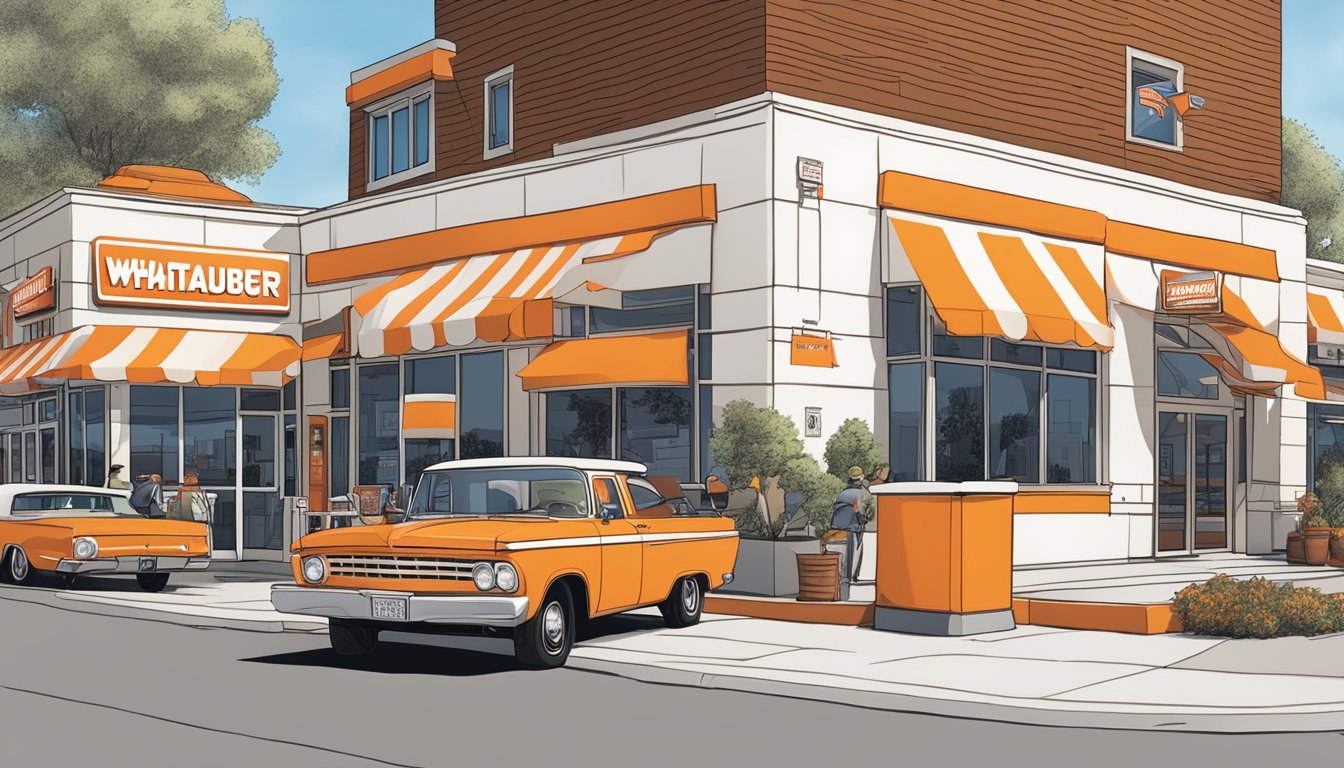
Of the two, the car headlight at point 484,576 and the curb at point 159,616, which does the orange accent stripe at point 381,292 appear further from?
the car headlight at point 484,576

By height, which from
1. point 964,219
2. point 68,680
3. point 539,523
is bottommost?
point 68,680

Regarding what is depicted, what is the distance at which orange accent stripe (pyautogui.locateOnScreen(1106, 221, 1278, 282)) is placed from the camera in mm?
24125

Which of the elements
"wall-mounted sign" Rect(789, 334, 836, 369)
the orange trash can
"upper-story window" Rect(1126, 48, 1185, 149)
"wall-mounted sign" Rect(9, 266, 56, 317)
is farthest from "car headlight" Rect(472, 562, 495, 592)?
"upper-story window" Rect(1126, 48, 1185, 149)

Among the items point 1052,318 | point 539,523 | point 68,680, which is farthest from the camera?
point 1052,318

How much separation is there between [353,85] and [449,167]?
497 centimetres

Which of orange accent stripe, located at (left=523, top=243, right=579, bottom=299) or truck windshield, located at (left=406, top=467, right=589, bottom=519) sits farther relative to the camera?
orange accent stripe, located at (left=523, top=243, right=579, bottom=299)

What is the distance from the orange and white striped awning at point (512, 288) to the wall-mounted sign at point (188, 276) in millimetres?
4311

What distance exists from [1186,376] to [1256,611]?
35.7ft

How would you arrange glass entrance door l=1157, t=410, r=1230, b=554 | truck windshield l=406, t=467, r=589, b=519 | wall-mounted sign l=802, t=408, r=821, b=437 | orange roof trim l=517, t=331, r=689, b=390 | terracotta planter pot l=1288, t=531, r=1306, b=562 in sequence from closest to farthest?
truck windshield l=406, t=467, r=589, b=519, wall-mounted sign l=802, t=408, r=821, b=437, orange roof trim l=517, t=331, r=689, b=390, terracotta planter pot l=1288, t=531, r=1306, b=562, glass entrance door l=1157, t=410, r=1230, b=554

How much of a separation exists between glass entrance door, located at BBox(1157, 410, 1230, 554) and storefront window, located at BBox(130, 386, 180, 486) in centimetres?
1709

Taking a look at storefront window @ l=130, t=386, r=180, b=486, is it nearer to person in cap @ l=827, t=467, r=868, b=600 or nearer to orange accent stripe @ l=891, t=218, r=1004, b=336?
person in cap @ l=827, t=467, r=868, b=600

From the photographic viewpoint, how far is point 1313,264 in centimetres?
2895

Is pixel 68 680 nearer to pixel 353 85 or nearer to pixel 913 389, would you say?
pixel 913 389

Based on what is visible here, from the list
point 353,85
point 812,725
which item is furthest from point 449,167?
point 812,725
